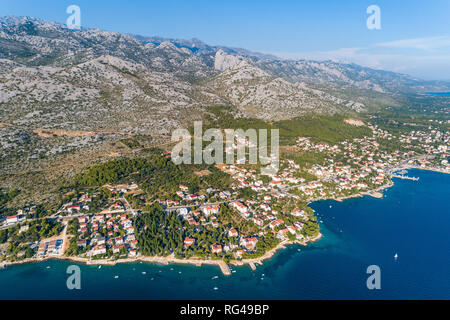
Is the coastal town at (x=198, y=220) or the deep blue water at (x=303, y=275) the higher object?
the coastal town at (x=198, y=220)

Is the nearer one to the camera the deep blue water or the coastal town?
the deep blue water

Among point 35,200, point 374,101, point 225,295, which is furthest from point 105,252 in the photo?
point 374,101

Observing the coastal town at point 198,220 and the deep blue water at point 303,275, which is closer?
the deep blue water at point 303,275

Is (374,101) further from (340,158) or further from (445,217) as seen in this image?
(445,217)

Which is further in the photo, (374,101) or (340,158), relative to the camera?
(374,101)

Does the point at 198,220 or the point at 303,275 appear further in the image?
the point at 198,220
